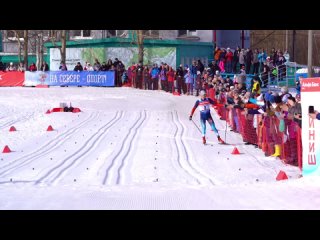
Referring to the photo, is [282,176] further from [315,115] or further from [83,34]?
[83,34]

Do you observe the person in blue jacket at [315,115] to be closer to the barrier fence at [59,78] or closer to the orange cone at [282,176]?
the orange cone at [282,176]

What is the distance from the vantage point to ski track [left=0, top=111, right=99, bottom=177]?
48.6ft

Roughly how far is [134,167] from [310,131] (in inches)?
178

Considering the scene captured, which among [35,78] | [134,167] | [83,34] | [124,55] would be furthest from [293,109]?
[83,34]

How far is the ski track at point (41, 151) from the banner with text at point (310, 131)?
6.57 metres

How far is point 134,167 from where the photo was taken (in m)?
14.6

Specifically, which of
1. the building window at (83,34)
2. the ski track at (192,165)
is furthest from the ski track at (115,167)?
the building window at (83,34)

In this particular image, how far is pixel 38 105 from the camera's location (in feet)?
103

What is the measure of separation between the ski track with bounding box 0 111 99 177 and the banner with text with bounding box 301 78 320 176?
6574mm

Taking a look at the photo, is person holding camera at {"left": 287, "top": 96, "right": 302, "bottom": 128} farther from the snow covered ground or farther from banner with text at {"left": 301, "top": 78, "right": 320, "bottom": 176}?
banner with text at {"left": 301, "top": 78, "right": 320, "bottom": 176}

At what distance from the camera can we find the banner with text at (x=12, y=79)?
43156 millimetres

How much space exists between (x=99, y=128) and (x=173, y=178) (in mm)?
9730

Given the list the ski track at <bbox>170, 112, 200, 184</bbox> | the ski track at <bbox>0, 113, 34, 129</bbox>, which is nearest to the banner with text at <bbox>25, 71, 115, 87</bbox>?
the ski track at <bbox>0, 113, 34, 129</bbox>
